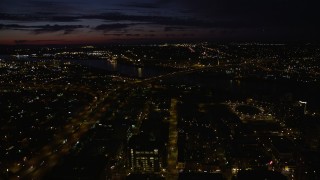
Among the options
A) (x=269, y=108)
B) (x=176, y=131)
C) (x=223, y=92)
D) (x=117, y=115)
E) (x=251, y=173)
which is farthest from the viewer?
(x=223, y=92)

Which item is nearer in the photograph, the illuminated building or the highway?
the highway

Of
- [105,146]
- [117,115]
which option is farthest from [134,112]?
[105,146]

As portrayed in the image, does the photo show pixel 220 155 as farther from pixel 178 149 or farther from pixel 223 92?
pixel 223 92

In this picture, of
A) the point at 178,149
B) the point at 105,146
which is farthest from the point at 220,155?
the point at 105,146

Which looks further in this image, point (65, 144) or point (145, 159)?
point (65, 144)

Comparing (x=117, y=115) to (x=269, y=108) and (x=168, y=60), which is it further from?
Answer: (x=168, y=60)

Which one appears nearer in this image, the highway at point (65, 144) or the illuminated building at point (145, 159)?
the highway at point (65, 144)

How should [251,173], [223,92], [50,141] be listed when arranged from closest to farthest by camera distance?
[251,173] < [50,141] < [223,92]

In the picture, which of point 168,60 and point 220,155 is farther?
point 168,60

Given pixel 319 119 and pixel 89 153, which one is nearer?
pixel 89 153
